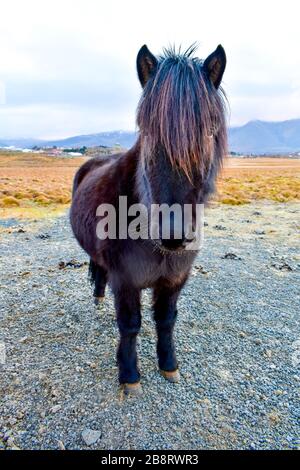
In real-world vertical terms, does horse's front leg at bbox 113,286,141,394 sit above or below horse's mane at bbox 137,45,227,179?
below

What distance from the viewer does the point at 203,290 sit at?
558 cm

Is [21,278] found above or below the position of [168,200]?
below

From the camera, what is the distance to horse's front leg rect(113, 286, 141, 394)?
2977mm

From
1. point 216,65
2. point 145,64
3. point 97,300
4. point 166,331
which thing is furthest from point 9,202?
point 216,65

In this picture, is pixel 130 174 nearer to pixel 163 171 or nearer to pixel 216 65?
pixel 163 171

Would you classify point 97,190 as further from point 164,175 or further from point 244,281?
point 244,281

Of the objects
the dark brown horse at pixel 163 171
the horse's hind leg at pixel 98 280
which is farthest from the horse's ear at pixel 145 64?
the horse's hind leg at pixel 98 280

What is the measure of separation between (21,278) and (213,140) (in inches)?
191

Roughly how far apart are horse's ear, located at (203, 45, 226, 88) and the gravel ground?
284 centimetres

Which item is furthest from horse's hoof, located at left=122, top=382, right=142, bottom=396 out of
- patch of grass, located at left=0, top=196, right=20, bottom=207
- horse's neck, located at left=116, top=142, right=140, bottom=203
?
patch of grass, located at left=0, top=196, right=20, bottom=207

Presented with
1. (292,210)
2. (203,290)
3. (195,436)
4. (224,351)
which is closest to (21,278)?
(203,290)

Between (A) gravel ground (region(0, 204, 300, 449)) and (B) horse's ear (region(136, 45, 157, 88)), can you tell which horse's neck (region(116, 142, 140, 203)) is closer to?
(B) horse's ear (region(136, 45, 157, 88))

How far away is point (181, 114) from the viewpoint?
2.08 metres

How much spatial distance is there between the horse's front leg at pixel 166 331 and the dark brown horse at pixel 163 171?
0.02m
